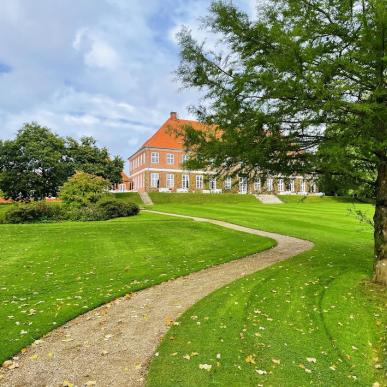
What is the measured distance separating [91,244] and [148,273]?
5.24 metres

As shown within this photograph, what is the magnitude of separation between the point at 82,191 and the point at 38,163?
16.2 metres

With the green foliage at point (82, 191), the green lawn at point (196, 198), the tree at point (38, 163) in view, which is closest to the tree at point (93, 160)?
the tree at point (38, 163)

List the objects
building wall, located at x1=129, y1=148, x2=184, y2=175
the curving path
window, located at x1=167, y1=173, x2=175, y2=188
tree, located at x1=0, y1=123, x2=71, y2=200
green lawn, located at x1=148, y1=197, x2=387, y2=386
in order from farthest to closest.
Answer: window, located at x1=167, y1=173, x2=175, y2=188
building wall, located at x1=129, y1=148, x2=184, y2=175
tree, located at x1=0, y1=123, x2=71, y2=200
green lawn, located at x1=148, y1=197, x2=387, y2=386
the curving path

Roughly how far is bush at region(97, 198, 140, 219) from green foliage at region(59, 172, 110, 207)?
6.45ft

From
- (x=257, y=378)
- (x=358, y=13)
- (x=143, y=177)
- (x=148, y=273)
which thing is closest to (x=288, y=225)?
(x=148, y=273)

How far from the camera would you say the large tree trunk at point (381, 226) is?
8.83 meters

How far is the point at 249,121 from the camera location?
820 centimetres

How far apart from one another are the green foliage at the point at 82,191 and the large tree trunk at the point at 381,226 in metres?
22.8

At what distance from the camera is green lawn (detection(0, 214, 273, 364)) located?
713cm

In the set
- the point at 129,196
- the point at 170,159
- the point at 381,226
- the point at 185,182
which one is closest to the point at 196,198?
the point at 129,196

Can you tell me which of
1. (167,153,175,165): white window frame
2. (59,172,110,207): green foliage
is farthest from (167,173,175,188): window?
(59,172,110,207): green foliage

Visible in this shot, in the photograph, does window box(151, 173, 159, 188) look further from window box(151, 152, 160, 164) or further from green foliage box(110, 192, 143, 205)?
green foliage box(110, 192, 143, 205)

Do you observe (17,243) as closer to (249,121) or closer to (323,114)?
(249,121)

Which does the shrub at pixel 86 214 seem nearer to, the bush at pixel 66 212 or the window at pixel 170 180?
the bush at pixel 66 212
